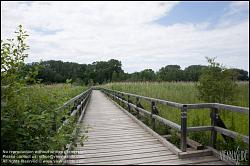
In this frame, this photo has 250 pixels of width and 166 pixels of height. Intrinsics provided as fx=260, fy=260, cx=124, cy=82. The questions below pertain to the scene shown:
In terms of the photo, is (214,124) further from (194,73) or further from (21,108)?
(194,73)

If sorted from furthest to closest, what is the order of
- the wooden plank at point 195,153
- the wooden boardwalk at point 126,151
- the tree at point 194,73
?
the tree at point 194,73, the wooden plank at point 195,153, the wooden boardwalk at point 126,151

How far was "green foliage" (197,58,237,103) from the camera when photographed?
5.67 m

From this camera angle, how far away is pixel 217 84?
6664 millimetres

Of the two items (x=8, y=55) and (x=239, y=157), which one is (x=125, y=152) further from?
(x=8, y=55)

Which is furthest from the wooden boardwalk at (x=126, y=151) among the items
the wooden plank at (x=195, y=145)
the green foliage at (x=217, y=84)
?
the green foliage at (x=217, y=84)

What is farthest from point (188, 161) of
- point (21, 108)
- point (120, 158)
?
point (21, 108)

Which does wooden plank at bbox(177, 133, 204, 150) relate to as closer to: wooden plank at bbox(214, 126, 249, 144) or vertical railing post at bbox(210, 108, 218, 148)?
vertical railing post at bbox(210, 108, 218, 148)

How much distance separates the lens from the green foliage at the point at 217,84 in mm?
5668

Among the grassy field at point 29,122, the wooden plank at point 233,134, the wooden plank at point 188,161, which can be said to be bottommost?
the wooden plank at point 188,161

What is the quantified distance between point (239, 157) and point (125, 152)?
6.55 ft

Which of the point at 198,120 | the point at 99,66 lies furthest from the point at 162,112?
the point at 99,66

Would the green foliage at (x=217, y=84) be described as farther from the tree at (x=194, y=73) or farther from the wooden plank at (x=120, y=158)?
the wooden plank at (x=120, y=158)

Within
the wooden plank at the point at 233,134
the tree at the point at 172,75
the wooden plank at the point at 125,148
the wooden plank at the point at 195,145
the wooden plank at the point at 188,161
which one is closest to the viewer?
the wooden plank at the point at 233,134

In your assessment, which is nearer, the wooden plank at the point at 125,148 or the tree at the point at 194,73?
the wooden plank at the point at 125,148
